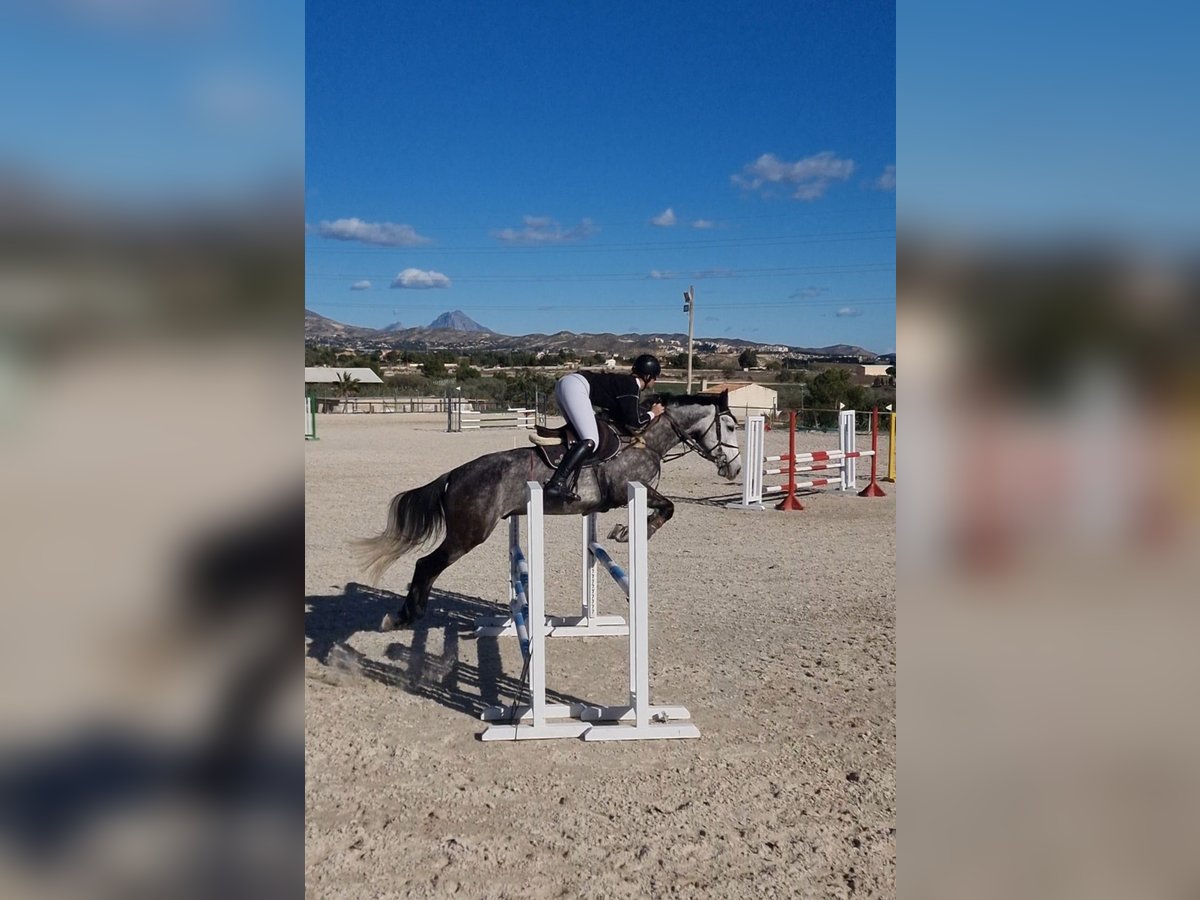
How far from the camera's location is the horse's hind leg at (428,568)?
5270mm

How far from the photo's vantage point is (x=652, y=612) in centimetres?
651

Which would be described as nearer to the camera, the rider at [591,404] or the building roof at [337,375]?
the rider at [591,404]

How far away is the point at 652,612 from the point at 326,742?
2910 millimetres

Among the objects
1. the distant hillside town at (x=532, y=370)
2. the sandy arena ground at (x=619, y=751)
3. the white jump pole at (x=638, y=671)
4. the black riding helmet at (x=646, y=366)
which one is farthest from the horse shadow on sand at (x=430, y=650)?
the distant hillside town at (x=532, y=370)

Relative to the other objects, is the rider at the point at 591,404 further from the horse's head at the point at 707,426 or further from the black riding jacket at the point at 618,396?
the horse's head at the point at 707,426

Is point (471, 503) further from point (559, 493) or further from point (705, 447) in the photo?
point (705, 447)

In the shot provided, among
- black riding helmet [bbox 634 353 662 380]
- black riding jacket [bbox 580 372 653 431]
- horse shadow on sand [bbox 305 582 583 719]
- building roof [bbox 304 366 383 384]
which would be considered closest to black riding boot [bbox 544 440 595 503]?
black riding jacket [bbox 580 372 653 431]

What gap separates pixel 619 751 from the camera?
411 cm

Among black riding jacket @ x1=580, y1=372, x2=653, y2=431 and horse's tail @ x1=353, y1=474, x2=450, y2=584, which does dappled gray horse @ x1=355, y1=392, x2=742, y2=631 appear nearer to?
horse's tail @ x1=353, y1=474, x2=450, y2=584

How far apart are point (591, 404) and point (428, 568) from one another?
1381mm

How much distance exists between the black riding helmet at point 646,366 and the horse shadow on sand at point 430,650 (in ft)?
6.31

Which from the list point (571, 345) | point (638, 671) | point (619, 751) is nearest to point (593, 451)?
point (638, 671)
